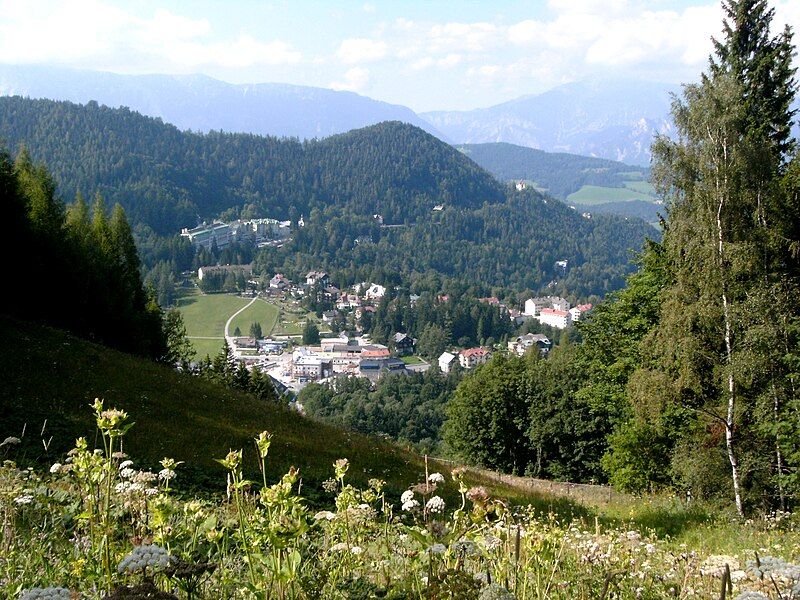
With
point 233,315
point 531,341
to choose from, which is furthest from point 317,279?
point 531,341

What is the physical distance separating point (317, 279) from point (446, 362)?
66777 millimetres

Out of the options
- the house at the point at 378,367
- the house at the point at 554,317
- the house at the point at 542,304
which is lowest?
the house at the point at 378,367

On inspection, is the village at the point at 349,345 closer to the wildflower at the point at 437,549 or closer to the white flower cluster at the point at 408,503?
the white flower cluster at the point at 408,503

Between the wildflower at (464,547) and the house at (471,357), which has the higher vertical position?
the wildflower at (464,547)

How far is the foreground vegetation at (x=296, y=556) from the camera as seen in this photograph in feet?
7.20

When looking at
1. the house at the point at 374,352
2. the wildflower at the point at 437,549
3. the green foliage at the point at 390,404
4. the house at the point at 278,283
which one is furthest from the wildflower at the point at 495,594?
the house at the point at 278,283

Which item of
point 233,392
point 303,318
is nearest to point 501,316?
point 303,318

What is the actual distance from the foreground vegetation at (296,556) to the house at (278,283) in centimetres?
15917

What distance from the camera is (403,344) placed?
132375 millimetres

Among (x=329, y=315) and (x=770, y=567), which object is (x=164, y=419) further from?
(x=329, y=315)

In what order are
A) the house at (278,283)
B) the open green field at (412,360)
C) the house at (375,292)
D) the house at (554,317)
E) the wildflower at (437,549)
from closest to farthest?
the wildflower at (437,549)
the open green field at (412,360)
the house at (554,317)
the house at (278,283)
the house at (375,292)

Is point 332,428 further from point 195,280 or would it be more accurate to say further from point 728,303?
point 195,280

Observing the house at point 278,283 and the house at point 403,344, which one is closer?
the house at point 403,344

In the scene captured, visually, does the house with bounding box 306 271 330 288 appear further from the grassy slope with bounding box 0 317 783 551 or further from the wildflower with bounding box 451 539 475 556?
the wildflower with bounding box 451 539 475 556
